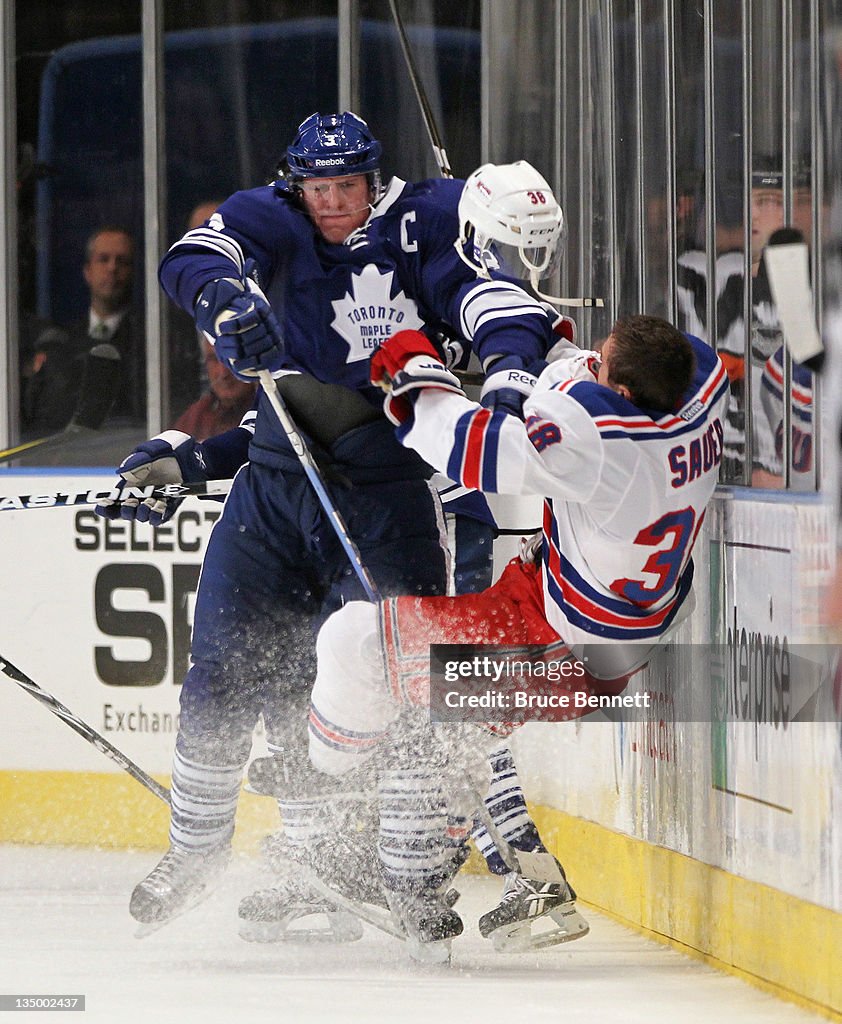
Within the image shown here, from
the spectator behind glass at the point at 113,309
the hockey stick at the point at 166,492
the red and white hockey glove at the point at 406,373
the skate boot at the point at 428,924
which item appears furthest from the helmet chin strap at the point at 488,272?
the spectator behind glass at the point at 113,309

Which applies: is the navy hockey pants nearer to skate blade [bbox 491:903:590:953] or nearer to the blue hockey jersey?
the blue hockey jersey

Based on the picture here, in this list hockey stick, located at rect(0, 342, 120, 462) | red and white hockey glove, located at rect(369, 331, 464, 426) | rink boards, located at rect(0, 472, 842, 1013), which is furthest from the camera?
hockey stick, located at rect(0, 342, 120, 462)

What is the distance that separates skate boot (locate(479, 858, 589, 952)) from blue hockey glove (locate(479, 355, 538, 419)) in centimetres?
94

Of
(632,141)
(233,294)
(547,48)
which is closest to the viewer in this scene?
(233,294)

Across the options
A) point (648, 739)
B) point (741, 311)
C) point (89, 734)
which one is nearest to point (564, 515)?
point (741, 311)

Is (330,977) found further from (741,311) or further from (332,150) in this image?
(332,150)

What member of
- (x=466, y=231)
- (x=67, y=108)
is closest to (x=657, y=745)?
(x=466, y=231)

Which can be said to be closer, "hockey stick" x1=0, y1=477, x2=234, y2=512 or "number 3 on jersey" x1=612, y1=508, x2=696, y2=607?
"number 3 on jersey" x1=612, y1=508, x2=696, y2=607

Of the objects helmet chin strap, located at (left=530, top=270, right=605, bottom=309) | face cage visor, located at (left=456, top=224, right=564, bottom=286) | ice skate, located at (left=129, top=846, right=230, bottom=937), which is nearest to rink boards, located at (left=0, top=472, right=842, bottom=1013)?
helmet chin strap, located at (left=530, top=270, right=605, bottom=309)

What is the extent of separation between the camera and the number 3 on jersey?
256 cm

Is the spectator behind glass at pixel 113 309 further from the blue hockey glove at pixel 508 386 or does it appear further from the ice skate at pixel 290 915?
the blue hockey glove at pixel 508 386

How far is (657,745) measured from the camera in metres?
3.12

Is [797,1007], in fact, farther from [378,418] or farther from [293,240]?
[293,240]

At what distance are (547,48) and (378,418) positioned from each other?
5.00 ft
